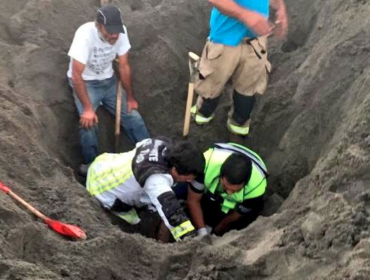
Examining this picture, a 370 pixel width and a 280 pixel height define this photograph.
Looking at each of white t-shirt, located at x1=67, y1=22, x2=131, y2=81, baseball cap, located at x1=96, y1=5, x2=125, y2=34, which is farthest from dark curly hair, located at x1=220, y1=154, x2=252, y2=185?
white t-shirt, located at x1=67, y1=22, x2=131, y2=81

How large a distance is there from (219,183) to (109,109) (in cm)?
185

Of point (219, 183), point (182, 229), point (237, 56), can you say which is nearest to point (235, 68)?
point (237, 56)

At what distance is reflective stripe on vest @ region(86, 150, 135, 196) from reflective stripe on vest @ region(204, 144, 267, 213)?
69 centimetres

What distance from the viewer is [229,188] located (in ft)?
15.2

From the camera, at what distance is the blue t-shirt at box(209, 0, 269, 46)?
5.02 meters

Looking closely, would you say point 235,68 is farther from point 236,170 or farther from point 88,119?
point 88,119

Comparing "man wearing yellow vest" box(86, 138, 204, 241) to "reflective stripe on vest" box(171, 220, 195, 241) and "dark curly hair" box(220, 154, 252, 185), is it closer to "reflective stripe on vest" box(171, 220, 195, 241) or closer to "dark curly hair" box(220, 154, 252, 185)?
"reflective stripe on vest" box(171, 220, 195, 241)

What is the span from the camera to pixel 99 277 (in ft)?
11.6

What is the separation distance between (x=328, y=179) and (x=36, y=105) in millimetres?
2962

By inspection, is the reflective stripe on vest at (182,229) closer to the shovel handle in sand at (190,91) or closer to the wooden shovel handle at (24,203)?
the wooden shovel handle at (24,203)

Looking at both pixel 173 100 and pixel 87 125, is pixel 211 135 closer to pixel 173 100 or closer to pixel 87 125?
pixel 173 100

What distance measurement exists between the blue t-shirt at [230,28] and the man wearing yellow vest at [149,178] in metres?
1.15

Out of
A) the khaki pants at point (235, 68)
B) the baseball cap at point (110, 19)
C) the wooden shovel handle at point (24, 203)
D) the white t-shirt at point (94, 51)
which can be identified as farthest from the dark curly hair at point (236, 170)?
the white t-shirt at point (94, 51)

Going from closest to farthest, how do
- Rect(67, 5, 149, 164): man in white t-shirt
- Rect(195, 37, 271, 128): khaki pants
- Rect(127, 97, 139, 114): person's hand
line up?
Rect(195, 37, 271, 128): khaki pants < Rect(67, 5, 149, 164): man in white t-shirt < Rect(127, 97, 139, 114): person's hand
